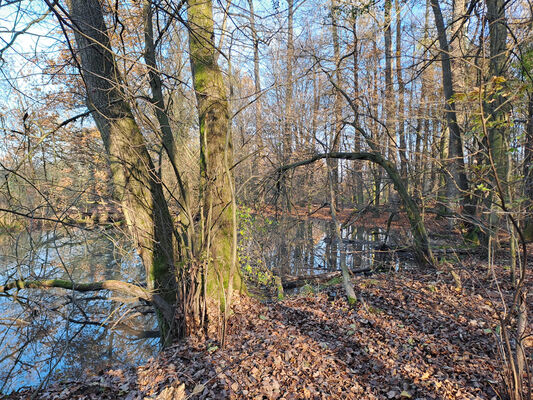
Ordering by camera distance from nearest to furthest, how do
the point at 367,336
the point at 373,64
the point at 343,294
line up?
the point at 367,336 < the point at 343,294 < the point at 373,64

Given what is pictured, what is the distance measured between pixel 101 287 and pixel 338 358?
3.44 metres

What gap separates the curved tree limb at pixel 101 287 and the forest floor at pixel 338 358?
A: 0.78 m

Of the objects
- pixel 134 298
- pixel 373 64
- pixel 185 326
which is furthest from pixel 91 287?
pixel 373 64

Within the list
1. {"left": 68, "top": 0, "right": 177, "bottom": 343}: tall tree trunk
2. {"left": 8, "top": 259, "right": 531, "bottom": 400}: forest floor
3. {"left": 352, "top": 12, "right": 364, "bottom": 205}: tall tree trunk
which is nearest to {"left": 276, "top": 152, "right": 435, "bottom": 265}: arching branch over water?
{"left": 352, "top": 12, "right": 364, "bottom": 205}: tall tree trunk

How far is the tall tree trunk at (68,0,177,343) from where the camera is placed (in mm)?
4270

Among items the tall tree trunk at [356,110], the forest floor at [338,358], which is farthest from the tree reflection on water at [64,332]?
the tall tree trunk at [356,110]

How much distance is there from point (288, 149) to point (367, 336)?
576cm

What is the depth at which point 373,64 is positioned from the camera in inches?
601

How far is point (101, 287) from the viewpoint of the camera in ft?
14.6

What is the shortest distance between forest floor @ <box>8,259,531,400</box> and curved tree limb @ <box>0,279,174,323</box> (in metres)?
0.78

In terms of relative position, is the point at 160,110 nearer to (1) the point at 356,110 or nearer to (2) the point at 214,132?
(2) the point at 214,132

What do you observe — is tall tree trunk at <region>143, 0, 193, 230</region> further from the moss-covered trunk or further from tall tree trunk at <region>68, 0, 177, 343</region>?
the moss-covered trunk

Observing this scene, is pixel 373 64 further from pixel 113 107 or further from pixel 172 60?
pixel 113 107

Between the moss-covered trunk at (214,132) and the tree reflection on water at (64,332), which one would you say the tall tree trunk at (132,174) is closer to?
the tree reflection on water at (64,332)
